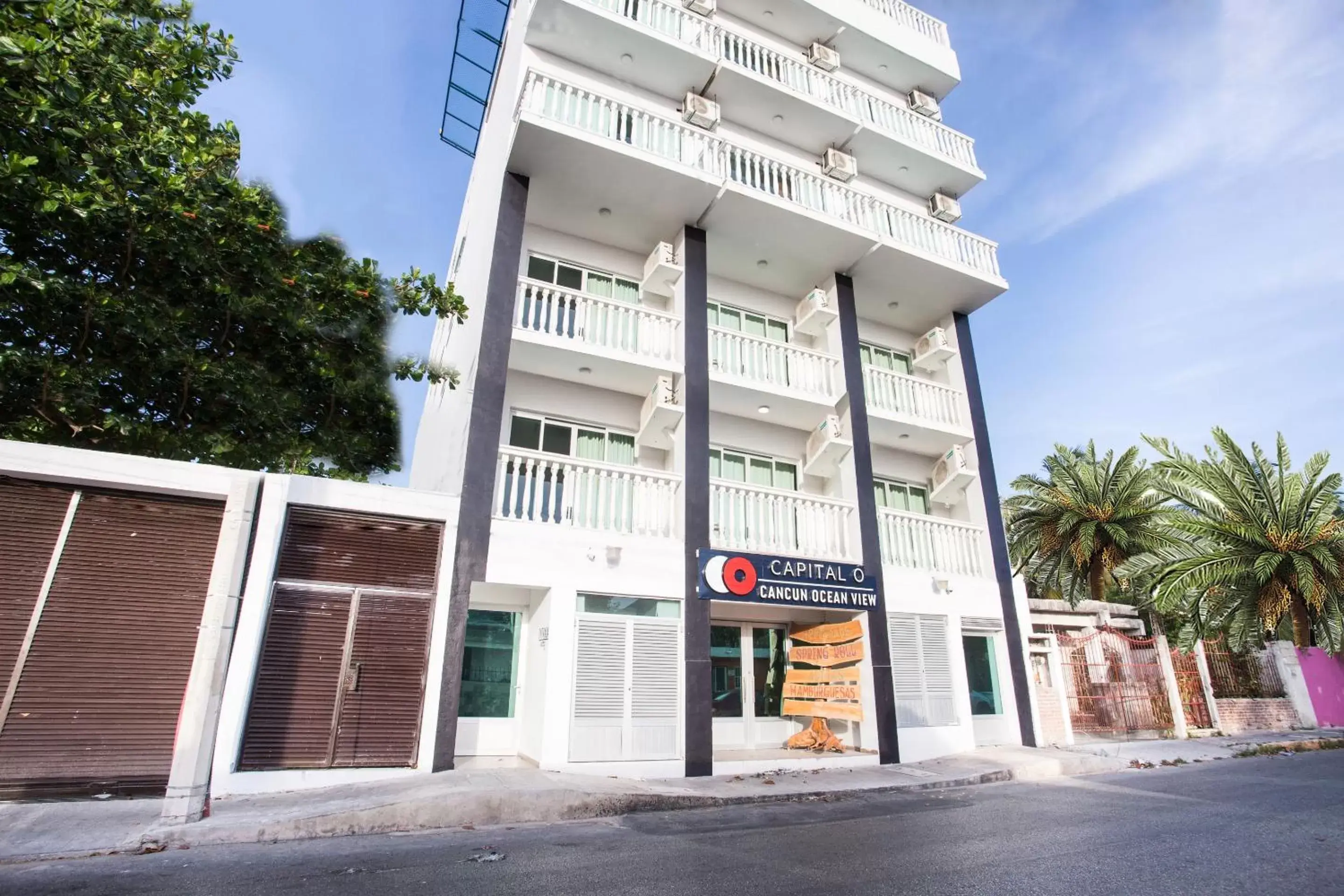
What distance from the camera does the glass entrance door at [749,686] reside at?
11742 mm

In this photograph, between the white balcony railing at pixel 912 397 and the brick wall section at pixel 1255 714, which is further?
the brick wall section at pixel 1255 714

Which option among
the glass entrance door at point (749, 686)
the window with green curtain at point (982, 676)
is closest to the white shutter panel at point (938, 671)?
the window with green curtain at point (982, 676)

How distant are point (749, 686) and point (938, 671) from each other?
3.46m

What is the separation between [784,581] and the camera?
35.2 ft

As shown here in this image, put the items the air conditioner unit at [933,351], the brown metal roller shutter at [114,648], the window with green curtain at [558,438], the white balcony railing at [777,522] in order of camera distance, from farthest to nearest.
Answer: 1. the air conditioner unit at [933,351]
2. the window with green curtain at [558,438]
3. the white balcony railing at [777,522]
4. the brown metal roller shutter at [114,648]

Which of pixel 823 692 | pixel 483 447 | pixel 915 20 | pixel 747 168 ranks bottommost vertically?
pixel 823 692

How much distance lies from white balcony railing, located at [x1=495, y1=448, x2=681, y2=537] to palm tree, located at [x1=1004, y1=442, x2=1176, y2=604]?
49.2ft

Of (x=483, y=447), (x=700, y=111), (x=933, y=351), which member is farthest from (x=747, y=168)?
(x=483, y=447)

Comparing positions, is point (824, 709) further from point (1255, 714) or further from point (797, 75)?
point (797, 75)

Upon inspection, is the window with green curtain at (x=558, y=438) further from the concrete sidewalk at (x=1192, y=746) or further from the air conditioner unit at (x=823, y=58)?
the air conditioner unit at (x=823, y=58)

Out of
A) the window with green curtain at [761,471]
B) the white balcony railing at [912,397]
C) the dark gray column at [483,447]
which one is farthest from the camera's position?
the white balcony railing at [912,397]

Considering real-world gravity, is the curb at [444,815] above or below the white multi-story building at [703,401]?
below

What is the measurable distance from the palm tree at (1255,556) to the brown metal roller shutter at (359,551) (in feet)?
52.5

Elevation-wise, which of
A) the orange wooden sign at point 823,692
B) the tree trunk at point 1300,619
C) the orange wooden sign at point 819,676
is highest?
the tree trunk at point 1300,619
